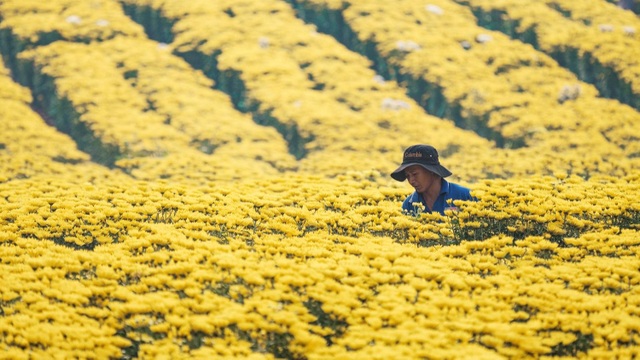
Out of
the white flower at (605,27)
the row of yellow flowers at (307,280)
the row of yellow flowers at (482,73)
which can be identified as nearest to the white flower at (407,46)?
the row of yellow flowers at (482,73)

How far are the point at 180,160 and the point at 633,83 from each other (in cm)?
1691

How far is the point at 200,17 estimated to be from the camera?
30328mm

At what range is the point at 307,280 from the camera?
6.36 m

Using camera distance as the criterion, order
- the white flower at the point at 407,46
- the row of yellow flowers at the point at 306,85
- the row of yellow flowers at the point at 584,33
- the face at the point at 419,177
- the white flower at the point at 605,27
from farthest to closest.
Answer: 1. the white flower at the point at 605,27
2. the white flower at the point at 407,46
3. the row of yellow flowers at the point at 584,33
4. the row of yellow flowers at the point at 306,85
5. the face at the point at 419,177

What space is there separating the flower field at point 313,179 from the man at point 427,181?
35cm

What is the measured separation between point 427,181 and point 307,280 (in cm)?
312

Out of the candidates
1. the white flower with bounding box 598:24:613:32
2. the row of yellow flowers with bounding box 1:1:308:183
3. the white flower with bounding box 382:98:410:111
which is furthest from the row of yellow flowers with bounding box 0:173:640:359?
the white flower with bounding box 598:24:613:32

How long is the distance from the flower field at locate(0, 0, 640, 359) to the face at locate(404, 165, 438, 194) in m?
0.51

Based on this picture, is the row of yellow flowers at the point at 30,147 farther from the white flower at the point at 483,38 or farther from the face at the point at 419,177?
the white flower at the point at 483,38

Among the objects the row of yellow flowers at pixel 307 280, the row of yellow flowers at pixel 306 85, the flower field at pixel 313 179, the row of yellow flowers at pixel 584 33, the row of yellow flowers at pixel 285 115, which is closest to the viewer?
the row of yellow flowers at pixel 307 280

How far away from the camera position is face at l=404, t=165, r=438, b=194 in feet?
28.5

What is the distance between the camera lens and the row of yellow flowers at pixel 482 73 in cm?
2272

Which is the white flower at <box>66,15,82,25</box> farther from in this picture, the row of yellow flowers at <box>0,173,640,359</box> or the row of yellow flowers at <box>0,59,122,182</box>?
the row of yellow flowers at <box>0,173,640,359</box>

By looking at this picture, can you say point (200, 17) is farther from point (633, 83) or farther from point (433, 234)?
point (433, 234)
